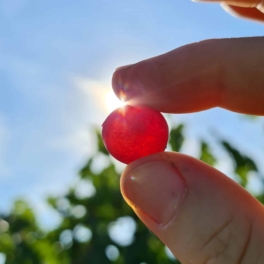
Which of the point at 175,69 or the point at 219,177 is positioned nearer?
the point at 219,177

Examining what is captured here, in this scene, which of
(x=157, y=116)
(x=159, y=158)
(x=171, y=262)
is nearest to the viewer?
(x=159, y=158)

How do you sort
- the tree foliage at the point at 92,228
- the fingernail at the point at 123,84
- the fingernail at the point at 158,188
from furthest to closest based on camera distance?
the tree foliage at the point at 92,228
the fingernail at the point at 123,84
the fingernail at the point at 158,188

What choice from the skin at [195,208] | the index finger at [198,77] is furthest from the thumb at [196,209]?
the index finger at [198,77]

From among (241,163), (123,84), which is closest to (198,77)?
(123,84)

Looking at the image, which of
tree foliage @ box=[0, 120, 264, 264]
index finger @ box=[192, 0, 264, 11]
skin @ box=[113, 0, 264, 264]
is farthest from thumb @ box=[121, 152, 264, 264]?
tree foliage @ box=[0, 120, 264, 264]

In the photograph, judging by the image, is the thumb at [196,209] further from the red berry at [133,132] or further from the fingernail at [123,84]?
the fingernail at [123,84]

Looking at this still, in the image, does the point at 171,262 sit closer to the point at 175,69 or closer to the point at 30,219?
the point at 30,219

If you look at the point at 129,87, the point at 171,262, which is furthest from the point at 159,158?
the point at 171,262
